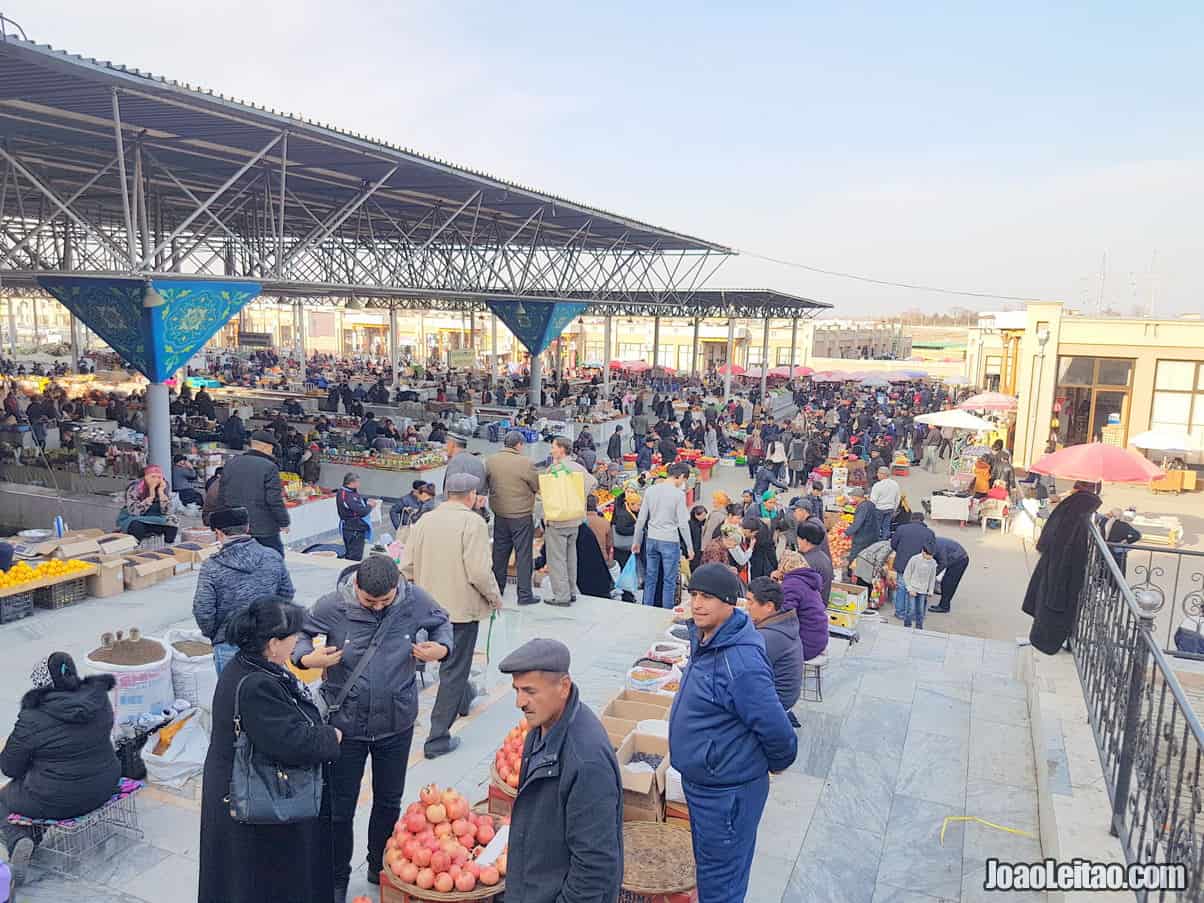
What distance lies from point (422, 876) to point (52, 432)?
49.3 feet

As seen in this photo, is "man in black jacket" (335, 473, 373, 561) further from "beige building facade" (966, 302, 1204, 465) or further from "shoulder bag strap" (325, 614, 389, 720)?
"beige building facade" (966, 302, 1204, 465)

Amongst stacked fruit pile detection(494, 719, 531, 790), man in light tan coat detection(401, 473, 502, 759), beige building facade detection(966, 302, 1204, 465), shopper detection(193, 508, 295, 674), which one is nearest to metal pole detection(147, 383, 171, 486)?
shopper detection(193, 508, 295, 674)

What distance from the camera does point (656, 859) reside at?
134 inches

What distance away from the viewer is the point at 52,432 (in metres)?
14.9

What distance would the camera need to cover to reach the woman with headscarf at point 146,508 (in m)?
8.12

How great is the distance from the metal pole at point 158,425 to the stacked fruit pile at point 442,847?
8736mm

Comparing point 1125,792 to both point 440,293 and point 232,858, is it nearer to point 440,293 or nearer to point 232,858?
point 232,858

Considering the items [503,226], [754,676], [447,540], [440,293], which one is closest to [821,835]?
[754,676]

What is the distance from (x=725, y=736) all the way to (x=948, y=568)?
787cm

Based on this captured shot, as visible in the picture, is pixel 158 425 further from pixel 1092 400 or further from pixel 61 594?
pixel 1092 400

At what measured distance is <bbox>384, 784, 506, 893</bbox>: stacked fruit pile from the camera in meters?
3.10

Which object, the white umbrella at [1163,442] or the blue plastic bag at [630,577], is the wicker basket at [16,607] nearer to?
the blue plastic bag at [630,577]

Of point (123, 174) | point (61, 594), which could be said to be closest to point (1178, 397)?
point (123, 174)

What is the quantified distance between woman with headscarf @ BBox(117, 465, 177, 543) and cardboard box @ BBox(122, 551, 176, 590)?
41cm
